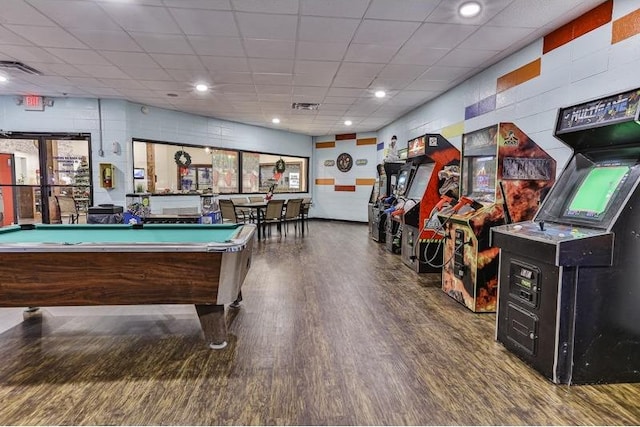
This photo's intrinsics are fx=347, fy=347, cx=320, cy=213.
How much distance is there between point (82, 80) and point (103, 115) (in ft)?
4.22

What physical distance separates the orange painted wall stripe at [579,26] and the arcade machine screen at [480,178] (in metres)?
1.36

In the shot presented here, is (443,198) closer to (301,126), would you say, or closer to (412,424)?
(412,424)

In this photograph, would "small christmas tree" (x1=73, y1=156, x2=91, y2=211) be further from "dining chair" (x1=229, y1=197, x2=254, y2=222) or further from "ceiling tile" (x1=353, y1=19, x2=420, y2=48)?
"ceiling tile" (x1=353, y1=19, x2=420, y2=48)

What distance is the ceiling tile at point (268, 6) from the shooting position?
121 inches

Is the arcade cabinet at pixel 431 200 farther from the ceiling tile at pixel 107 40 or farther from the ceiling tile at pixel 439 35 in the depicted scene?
the ceiling tile at pixel 107 40

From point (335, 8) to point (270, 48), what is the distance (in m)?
1.22

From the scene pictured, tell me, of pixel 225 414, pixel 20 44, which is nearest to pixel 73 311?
pixel 225 414

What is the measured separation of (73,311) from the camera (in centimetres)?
340

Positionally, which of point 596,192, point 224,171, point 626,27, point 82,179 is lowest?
point 596,192

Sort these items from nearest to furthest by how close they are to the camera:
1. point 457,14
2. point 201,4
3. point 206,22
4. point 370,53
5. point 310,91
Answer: point 201,4
point 457,14
point 206,22
point 370,53
point 310,91

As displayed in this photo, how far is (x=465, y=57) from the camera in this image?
4344 mm

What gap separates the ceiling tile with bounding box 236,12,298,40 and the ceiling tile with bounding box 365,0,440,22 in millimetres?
777

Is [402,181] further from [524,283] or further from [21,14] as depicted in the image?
[21,14]

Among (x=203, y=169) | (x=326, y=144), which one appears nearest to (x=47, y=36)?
(x=203, y=169)
